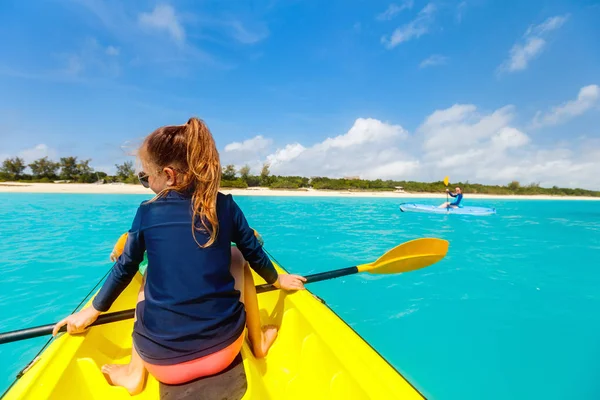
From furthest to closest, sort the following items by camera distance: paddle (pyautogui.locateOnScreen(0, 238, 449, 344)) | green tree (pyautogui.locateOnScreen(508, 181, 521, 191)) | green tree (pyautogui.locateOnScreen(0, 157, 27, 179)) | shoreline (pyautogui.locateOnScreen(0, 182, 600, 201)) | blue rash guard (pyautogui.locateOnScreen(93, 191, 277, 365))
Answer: green tree (pyautogui.locateOnScreen(508, 181, 521, 191)) < green tree (pyautogui.locateOnScreen(0, 157, 27, 179)) < shoreline (pyautogui.locateOnScreen(0, 182, 600, 201)) < paddle (pyautogui.locateOnScreen(0, 238, 449, 344)) < blue rash guard (pyautogui.locateOnScreen(93, 191, 277, 365))

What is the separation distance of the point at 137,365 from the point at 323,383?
111 cm

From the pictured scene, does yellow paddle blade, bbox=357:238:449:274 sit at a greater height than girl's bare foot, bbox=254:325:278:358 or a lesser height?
greater

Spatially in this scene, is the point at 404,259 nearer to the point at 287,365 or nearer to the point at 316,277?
the point at 316,277

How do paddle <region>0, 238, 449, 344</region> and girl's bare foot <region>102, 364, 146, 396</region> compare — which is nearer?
girl's bare foot <region>102, 364, 146, 396</region>

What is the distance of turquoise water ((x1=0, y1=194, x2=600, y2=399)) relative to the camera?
2889mm

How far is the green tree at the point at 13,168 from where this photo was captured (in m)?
39.0

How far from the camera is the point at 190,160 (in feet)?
4.16

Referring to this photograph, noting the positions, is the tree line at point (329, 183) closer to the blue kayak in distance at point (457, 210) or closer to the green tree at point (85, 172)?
the green tree at point (85, 172)

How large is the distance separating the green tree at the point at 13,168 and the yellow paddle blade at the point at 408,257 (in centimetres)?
5424

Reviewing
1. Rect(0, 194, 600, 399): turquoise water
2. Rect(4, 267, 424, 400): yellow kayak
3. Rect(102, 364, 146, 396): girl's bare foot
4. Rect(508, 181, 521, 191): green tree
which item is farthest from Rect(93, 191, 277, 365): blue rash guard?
Rect(508, 181, 521, 191): green tree

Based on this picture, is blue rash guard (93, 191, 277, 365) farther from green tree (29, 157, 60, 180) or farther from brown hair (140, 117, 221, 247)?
green tree (29, 157, 60, 180)

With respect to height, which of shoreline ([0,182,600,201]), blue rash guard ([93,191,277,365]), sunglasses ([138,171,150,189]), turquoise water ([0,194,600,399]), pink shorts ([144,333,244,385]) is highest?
sunglasses ([138,171,150,189])

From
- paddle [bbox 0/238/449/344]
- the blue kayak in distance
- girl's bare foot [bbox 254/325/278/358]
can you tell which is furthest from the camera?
the blue kayak in distance

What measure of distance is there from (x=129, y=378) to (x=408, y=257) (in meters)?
2.75
